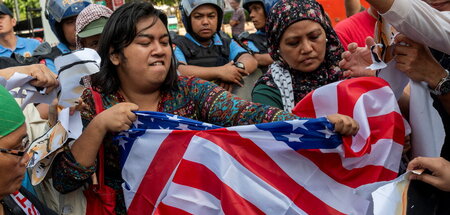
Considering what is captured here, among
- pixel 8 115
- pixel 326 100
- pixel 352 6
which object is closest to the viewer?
pixel 8 115

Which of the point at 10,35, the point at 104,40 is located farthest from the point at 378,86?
the point at 10,35

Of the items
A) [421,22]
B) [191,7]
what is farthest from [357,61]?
[191,7]

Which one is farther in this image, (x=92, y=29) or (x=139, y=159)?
(x=92, y=29)

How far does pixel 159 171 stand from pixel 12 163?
74cm

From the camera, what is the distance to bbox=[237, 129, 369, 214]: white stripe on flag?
2393mm

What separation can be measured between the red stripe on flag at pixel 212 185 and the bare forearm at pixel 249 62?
1.57 meters

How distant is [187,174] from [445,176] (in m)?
Result: 1.16

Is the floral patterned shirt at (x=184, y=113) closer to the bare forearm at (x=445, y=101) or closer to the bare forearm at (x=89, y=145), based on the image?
the bare forearm at (x=89, y=145)

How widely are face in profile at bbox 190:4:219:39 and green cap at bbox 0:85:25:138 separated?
8.40 ft

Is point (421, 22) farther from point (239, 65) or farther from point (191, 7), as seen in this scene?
point (191, 7)

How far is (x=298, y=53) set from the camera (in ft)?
10.1

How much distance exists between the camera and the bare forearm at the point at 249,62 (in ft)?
13.0

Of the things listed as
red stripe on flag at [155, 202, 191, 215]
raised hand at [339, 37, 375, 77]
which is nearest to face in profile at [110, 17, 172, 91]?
red stripe on flag at [155, 202, 191, 215]

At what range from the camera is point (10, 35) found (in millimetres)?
6035
